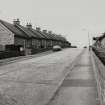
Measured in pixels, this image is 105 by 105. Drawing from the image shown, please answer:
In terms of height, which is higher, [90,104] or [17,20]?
[17,20]

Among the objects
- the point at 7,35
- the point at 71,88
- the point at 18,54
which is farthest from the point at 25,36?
the point at 71,88

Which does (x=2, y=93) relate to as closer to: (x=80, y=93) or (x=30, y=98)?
(x=30, y=98)

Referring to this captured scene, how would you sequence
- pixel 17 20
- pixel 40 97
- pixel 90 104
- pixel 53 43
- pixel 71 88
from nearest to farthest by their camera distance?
pixel 90 104 → pixel 40 97 → pixel 71 88 → pixel 17 20 → pixel 53 43

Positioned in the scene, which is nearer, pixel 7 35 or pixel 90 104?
pixel 90 104

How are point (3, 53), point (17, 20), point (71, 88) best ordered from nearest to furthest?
point (71, 88) < point (3, 53) < point (17, 20)

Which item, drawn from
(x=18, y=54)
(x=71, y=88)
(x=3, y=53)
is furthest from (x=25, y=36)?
(x=71, y=88)

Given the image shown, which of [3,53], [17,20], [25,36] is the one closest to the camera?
[3,53]

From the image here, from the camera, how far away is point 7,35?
45.8 meters

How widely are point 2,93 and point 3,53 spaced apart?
22271mm

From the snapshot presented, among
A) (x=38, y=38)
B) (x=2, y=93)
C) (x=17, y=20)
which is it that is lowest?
(x=2, y=93)

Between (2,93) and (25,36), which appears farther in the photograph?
(25,36)

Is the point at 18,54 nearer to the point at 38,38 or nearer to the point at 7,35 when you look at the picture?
the point at 7,35

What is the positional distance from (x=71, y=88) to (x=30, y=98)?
7.86 feet

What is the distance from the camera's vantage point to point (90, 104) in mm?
5926
